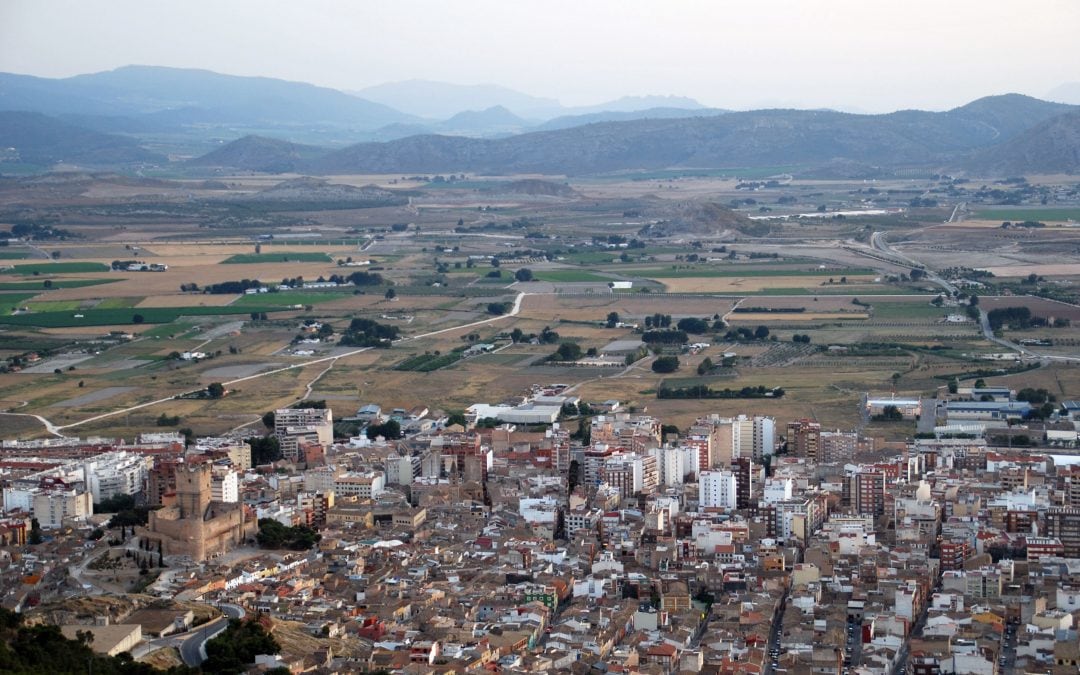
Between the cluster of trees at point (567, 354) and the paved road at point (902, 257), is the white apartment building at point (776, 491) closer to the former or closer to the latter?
the cluster of trees at point (567, 354)

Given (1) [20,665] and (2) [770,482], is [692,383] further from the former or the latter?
(1) [20,665]

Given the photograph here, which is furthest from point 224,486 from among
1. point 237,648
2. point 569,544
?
point 237,648

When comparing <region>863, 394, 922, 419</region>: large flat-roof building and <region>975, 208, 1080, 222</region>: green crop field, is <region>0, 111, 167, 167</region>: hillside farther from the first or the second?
<region>863, 394, 922, 419</region>: large flat-roof building

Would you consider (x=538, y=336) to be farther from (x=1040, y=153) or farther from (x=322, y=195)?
(x=1040, y=153)

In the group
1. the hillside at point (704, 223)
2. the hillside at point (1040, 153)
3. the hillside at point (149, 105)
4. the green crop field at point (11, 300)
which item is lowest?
the green crop field at point (11, 300)

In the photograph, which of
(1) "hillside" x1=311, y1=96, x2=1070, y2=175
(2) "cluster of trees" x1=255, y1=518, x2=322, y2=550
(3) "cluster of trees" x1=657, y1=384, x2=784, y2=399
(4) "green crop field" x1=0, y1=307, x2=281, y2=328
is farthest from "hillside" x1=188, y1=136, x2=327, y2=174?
(2) "cluster of trees" x1=255, y1=518, x2=322, y2=550

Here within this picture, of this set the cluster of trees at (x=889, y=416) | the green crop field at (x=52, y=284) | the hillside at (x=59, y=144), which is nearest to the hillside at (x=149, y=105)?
the hillside at (x=59, y=144)

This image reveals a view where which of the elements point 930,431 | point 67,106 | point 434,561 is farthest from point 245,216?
point 67,106
